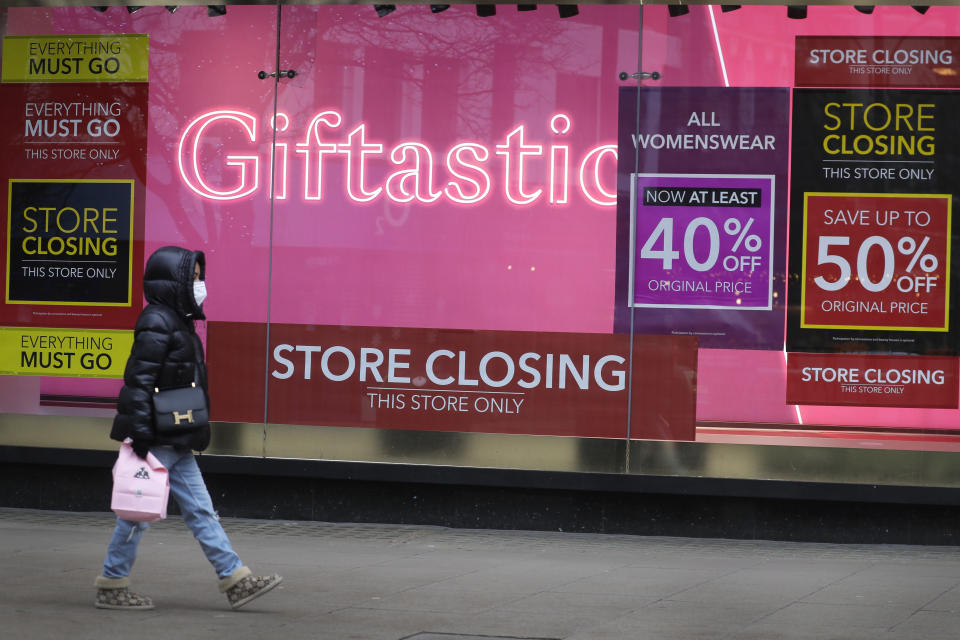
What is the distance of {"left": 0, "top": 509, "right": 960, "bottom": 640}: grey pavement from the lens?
6.89 m

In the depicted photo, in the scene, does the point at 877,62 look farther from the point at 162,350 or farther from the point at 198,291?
the point at 162,350

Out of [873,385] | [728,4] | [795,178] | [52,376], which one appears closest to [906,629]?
[873,385]

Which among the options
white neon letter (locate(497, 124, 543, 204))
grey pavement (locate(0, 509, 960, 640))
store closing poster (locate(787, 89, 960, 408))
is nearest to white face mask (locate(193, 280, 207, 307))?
grey pavement (locate(0, 509, 960, 640))

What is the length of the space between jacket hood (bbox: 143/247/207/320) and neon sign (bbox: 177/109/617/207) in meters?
3.44

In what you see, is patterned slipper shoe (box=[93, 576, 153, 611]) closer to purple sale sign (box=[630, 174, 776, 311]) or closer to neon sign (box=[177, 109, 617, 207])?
neon sign (box=[177, 109, 617, 207])

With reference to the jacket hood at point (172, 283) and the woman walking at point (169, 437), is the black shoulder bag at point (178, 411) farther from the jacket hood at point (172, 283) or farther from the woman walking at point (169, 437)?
the jacket hood at point (172, 283)

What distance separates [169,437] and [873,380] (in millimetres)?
5300

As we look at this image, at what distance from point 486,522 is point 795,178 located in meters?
3.37

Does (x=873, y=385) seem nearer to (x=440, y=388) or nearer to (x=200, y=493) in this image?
(x=440, y=388)

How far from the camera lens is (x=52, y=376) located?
11.1m

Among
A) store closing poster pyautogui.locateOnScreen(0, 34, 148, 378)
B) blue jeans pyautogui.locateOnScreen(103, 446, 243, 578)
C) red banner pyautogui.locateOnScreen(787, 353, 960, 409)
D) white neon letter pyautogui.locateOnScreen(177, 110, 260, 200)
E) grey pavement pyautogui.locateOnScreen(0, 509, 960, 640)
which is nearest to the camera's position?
grey pavement pyautogui.locateOnScreen(0, 509, 960, 640)

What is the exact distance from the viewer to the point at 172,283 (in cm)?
733

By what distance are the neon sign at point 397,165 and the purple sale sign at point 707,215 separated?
1.14ft

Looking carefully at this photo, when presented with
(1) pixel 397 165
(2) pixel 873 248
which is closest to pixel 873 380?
(2) pixel 873 248
